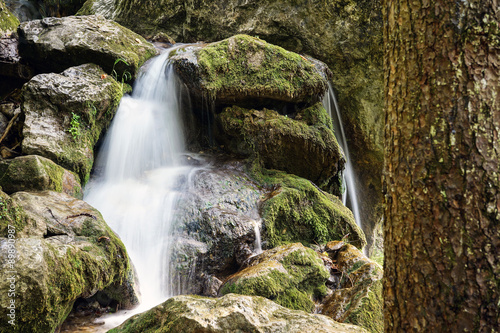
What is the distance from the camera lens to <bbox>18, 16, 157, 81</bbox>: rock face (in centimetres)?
639

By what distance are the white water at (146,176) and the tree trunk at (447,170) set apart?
3.13 meters

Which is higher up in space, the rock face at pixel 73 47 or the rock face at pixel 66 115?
the rock face at pixel 73 47

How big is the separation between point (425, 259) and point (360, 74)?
28.6 feet

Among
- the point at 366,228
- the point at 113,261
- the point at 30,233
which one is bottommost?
the point at 366,228

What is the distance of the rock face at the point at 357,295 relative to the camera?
3.38 metres

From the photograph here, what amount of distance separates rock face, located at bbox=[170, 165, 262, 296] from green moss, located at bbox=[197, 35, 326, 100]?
1.86m

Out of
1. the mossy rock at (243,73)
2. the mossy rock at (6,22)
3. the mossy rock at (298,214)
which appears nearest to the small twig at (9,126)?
the mossy rock at (6,22)

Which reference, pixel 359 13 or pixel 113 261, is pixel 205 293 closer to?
pixel 113 261

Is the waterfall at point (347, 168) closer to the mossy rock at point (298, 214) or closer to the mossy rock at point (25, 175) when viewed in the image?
the mossy rock at point (298, 214)

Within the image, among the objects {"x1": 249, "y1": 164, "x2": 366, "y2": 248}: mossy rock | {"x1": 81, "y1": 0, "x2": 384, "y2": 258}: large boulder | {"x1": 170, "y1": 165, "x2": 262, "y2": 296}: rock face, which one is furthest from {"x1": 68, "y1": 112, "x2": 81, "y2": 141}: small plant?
{"x1": 81, "y1": 0, "x2": 384, "y2": 258}: large boulder

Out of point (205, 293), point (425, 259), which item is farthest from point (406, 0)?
point (205, 293)

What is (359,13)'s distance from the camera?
29.1 feet

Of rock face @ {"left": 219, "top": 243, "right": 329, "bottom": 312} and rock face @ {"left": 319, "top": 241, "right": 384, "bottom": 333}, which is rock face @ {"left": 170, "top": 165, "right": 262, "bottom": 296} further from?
rock face @ {"left": 319, "top": 241, "right": 384, "bottom": 333}

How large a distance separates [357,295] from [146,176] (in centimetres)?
396
